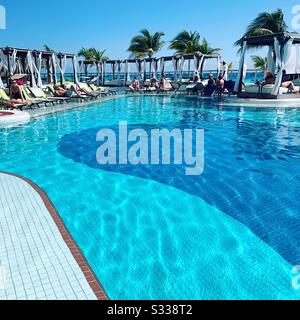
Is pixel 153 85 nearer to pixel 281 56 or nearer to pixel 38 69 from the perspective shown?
pixel 38 69

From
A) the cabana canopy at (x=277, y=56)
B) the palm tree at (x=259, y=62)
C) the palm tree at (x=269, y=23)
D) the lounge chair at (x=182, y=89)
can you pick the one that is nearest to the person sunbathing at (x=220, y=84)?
the cabana canopy at (x=277, y=56)

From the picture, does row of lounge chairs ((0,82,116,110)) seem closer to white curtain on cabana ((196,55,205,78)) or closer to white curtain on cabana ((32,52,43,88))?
white curtain on cabana ((32,52,43,88))

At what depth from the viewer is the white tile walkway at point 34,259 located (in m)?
2.84

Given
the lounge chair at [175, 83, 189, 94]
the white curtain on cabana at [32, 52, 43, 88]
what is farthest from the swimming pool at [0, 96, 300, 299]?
the lounge chair at [175, 83, 189, 94]

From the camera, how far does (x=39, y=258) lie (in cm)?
335

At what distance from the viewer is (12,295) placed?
2785mm

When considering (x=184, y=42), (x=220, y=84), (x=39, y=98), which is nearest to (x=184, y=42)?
(x=184, y=42)

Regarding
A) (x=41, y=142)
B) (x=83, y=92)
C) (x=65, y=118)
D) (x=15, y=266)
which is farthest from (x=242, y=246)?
(x=83, y=92)

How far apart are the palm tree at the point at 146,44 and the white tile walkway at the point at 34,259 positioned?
3478 centimetres

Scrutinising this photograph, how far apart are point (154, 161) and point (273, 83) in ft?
39.7

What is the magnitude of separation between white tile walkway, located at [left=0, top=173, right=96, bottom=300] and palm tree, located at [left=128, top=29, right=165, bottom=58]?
34.8 metres

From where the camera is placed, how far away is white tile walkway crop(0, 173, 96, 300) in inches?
112

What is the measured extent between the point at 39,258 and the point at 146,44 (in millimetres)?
36287
